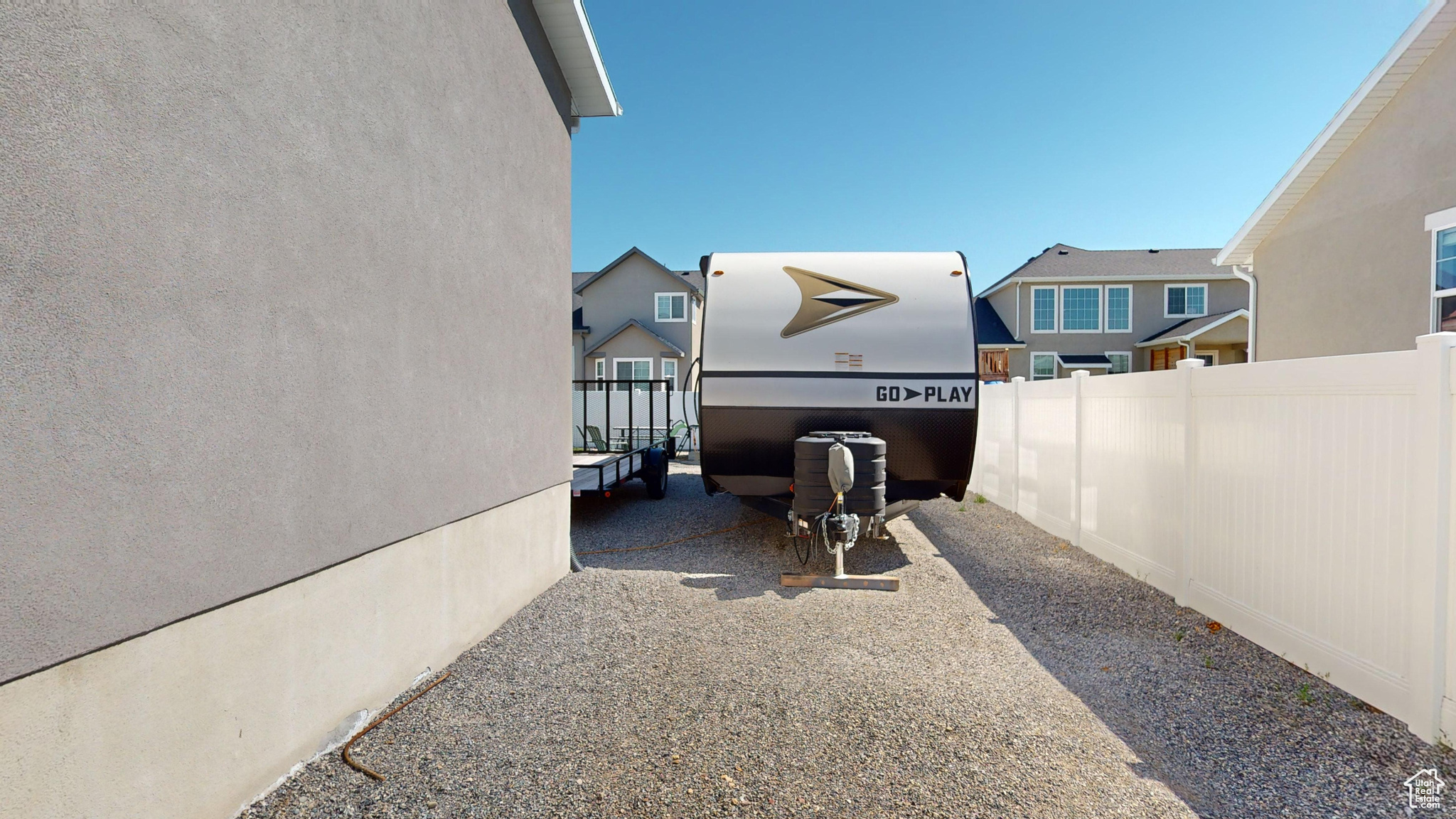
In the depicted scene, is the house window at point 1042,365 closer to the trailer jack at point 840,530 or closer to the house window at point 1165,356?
the house window at point 1165,356

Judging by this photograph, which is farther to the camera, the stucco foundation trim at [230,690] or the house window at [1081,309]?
the house window at [1081,309]

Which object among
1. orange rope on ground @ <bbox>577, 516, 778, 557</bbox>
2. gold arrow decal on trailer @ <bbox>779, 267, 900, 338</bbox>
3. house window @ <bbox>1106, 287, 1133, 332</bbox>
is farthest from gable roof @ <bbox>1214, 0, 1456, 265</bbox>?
house window @ <bbox>1106, 287, 1133, 332</bbox>

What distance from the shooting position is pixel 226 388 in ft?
7.27

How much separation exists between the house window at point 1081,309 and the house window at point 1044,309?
0.30m

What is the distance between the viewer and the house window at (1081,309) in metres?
22.0

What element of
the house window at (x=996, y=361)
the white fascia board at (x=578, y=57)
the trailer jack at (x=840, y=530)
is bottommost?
the trailer jack at (x=840, y=530)

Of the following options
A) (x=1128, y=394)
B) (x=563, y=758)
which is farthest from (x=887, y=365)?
(x=563, y=758)

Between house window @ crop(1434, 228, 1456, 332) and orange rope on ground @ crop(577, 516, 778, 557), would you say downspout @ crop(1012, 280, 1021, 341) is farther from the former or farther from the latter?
orange rope on ground @ crop(577, 516, 778, 557)

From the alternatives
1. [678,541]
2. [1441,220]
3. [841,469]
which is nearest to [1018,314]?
[1441,220]

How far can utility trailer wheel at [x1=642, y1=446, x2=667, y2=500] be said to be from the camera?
920 cm

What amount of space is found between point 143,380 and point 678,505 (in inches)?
288

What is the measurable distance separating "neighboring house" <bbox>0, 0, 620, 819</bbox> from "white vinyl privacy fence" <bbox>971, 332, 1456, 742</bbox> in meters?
4.67

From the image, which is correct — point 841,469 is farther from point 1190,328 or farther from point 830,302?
point 1190,328

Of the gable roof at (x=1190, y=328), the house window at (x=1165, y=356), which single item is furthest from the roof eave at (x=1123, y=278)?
the house window at (x=1165, y=356)
